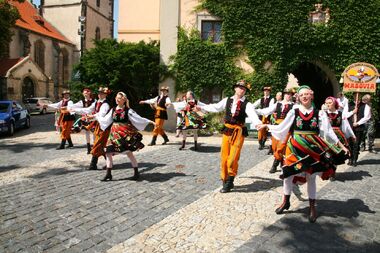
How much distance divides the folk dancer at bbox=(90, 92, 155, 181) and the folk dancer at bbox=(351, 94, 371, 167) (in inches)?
227

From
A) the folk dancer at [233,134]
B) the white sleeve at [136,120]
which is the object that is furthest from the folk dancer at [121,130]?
the folk dancer at [233,134]

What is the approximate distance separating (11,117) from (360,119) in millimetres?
13825

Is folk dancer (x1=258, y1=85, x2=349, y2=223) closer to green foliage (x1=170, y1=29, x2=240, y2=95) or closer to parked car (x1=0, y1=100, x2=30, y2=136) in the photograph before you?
green foliage (x1=170, y1=29, x2=240, y2=95)

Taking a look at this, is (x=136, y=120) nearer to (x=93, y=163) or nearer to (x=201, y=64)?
(x=93, y=163)

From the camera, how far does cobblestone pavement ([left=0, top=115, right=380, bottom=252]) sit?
4258 millimetres

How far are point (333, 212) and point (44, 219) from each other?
4.28 metres

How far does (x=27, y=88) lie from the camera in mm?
37188

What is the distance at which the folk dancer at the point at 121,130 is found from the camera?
691 cm

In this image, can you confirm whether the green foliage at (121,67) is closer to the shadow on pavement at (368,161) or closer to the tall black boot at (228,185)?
the shadow on pavement at (368,161)

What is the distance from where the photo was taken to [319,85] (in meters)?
22.3

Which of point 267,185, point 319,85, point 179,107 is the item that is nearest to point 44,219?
point 267,185

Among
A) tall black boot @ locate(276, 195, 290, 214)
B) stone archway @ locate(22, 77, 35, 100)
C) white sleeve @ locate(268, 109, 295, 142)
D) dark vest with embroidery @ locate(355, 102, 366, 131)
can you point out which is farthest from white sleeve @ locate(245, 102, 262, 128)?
stone archway @ locate(22, 77, 35, 100)

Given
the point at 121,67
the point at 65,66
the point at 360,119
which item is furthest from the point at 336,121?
the point at 65,66

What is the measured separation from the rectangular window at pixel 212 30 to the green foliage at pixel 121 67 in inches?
107
